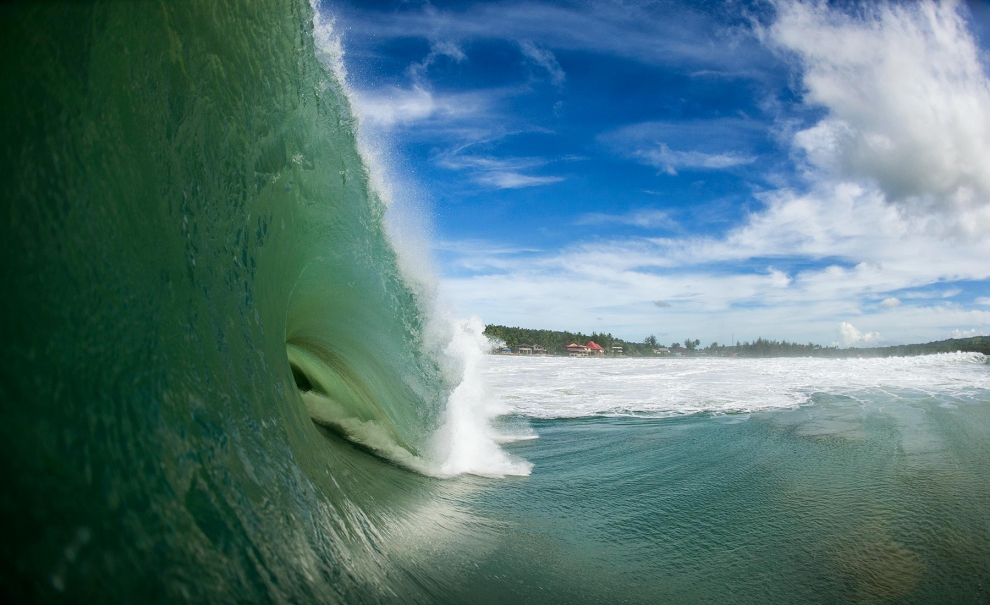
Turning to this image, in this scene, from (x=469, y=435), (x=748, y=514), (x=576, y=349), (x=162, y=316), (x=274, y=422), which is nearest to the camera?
(x=162, y=316)

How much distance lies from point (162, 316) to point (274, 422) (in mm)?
1033

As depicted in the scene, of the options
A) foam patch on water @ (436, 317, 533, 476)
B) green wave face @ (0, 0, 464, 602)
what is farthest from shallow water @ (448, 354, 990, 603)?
green wave face @ (0, 0, 464, 602)

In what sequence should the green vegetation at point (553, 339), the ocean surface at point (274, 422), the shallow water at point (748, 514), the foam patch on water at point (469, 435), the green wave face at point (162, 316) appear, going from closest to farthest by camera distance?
the green wave face at point (162, 316) → the ocean surface at point (274, 422) → the shallow water at point (748, 514) → the foam patch on water at point (469, 435) → the green vegetation at point (553, 339)

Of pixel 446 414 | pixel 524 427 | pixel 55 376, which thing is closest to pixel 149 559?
pixel 55 376

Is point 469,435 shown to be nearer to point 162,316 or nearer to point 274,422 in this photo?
point 274,422

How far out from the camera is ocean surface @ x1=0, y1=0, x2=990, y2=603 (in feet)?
4.79

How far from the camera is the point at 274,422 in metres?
2.86

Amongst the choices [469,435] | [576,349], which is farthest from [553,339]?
[469,435]

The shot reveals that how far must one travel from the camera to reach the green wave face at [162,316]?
135 cm

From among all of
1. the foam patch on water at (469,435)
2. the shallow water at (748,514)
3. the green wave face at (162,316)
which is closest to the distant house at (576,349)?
the shallow water at (748,514)

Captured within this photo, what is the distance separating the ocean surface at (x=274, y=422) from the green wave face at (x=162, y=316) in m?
0.01

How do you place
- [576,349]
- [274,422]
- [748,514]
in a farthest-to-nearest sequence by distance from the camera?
[576,349], [748,514], [274,422]

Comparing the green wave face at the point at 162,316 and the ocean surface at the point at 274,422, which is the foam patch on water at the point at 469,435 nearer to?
the ocean surface at the point at 274,422

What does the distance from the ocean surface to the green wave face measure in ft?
0.04
